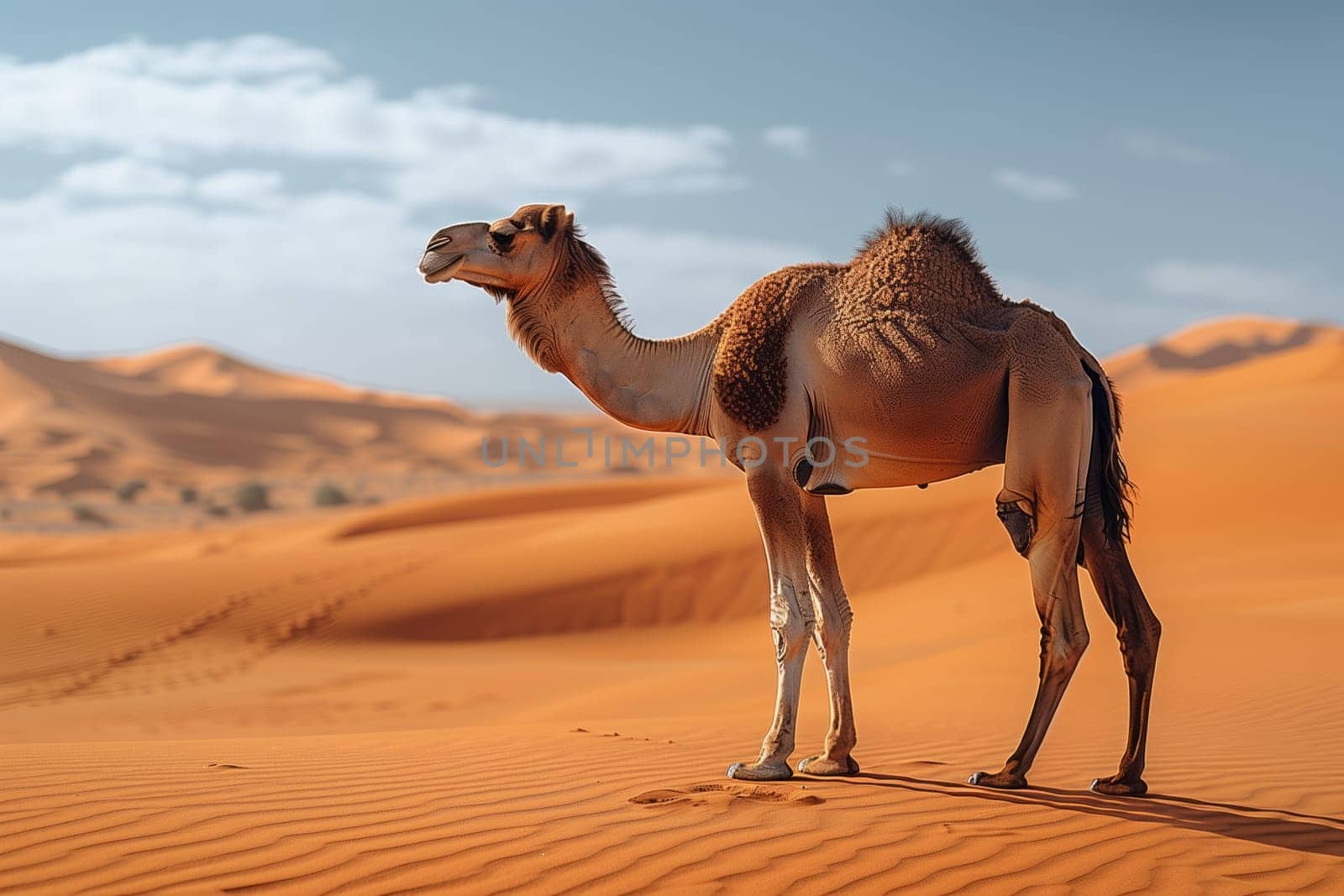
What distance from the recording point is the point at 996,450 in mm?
6309

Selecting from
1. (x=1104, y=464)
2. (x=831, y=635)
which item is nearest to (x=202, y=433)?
(x=831, y=635)

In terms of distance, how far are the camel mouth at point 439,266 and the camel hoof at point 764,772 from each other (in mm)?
3233

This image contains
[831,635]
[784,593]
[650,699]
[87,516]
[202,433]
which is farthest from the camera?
[202,433]

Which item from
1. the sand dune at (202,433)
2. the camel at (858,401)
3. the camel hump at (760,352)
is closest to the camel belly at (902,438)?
the camel at (858,401)

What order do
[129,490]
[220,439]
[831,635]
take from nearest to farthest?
1. [831,635]
2. [129,490]
3. [220,439]

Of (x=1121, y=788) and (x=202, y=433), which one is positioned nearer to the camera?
(x=1121, y=788)

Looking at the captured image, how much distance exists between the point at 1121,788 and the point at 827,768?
1.64 metres

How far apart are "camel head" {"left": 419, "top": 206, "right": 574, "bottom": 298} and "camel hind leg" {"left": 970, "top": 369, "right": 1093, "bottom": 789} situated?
269 cm

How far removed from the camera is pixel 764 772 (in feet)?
20.9

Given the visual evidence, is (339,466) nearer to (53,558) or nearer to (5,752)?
(53,558)

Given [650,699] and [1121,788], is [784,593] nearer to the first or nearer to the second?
[1121,788]

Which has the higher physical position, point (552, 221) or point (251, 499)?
point (251, 499)

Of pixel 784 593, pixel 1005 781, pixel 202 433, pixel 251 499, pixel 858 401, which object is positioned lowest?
pixel 1005 781

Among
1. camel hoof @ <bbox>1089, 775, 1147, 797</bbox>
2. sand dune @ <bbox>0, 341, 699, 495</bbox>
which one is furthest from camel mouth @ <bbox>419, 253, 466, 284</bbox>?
Answer: sand dune @ <bbox>0, 341, 699, 495</bbox>
